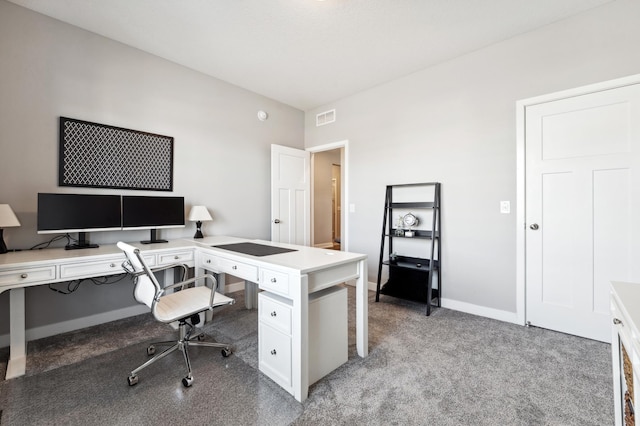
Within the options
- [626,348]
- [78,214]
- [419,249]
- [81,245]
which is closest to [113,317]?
[81,245]

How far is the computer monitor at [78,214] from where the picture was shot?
2.24 m

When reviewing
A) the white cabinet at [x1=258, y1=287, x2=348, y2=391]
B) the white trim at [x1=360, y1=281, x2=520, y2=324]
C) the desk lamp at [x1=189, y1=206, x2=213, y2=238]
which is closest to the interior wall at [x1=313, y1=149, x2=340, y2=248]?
the desk lamp at [x1=189, y1=206, x2=213, y2=238]

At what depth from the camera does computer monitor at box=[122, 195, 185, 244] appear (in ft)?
8.78

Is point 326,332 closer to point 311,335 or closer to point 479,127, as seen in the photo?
point 311,335

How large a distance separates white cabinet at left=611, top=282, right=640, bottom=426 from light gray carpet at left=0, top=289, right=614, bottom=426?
0.45 metres

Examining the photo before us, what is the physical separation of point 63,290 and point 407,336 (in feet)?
10.2

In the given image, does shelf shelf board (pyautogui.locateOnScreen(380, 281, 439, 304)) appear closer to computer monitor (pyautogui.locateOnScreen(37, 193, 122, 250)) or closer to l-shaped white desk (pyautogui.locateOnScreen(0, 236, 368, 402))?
l-shaped white desk (pyautogui.locateOnScreen(0, 236, 368, 402))

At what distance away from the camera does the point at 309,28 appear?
2.55m

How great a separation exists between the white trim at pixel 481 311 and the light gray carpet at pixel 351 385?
22cm

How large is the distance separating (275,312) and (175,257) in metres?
1.30

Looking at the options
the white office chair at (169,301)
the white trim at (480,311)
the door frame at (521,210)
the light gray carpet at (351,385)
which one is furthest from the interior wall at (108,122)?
the door frame at (521,210)

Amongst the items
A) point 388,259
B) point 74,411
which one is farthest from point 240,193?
point 74,411

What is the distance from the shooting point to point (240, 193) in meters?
3.81

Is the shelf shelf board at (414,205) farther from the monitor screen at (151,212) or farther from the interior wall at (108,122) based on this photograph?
the monitor screen at (151,212)
